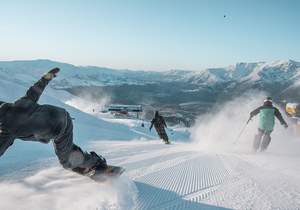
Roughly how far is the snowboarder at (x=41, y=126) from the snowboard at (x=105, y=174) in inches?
1.3

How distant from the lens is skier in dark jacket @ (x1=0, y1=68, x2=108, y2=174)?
4.36m

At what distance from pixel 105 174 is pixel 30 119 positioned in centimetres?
138

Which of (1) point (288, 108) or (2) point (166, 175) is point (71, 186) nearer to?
(2) point (166, 175)

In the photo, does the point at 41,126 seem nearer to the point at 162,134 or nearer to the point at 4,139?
the point at 4,139

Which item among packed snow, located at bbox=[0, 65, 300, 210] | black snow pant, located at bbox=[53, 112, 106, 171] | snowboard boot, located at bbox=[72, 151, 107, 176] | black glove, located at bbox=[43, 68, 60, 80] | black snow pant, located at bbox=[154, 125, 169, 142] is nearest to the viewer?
packed snow, located at bbox=[0, 65, 300, 210]

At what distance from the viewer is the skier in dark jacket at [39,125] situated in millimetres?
4355

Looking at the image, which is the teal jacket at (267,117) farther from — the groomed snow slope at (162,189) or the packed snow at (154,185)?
the groomed snow slope at (162,189)

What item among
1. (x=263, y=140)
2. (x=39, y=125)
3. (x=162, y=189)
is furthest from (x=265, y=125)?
(x=39, y=125)

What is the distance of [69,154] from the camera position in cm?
506

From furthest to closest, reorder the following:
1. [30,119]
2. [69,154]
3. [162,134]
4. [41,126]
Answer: [162,134] → [69,154] → [41,126] → [30,119]

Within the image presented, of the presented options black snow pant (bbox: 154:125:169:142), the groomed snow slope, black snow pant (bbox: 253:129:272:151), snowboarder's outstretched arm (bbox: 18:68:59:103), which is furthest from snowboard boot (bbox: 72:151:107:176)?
black snow pant (bbox: 154:125:169:142)

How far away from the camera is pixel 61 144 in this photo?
16.1 feet

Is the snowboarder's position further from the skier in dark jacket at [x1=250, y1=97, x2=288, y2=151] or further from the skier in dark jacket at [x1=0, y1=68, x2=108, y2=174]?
the skier in dark jacket at [x1=250, y1=97, x2=288, y2=151]

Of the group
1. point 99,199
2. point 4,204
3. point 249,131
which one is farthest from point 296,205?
point 249,131
